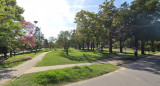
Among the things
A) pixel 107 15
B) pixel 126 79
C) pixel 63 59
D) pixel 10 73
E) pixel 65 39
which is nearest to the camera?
pixel 126 79

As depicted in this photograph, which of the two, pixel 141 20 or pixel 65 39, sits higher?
pixel 141 20

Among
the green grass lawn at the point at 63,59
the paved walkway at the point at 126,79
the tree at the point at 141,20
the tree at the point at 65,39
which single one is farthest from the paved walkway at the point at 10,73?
the tree at the point at 141,20

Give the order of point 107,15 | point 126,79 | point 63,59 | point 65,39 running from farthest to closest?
point 65,39 → point 107,15 → point 63,59 → point 126,79

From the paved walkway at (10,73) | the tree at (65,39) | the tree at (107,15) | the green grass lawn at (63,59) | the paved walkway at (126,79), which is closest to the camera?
the paved walkway at (126,79)

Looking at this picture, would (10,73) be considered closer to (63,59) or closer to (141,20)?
(63,59)

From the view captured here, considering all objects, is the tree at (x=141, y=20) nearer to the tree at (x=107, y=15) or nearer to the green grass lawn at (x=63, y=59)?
the tree at (x=107, y=15)

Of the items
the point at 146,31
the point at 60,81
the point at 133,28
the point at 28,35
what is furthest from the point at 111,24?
the point at 60,81

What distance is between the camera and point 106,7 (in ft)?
63.6

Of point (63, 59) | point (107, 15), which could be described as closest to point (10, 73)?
point (63, 59)

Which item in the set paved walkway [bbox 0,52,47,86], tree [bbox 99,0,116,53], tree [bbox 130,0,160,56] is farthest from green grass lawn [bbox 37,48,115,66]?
tree [bbox 130,0,160,56]

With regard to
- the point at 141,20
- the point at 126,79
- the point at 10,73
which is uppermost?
the point at 141,20

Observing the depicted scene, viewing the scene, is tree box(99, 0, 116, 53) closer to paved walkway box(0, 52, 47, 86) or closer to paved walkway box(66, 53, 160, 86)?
paved walkway box(66, 53, 160, 86)

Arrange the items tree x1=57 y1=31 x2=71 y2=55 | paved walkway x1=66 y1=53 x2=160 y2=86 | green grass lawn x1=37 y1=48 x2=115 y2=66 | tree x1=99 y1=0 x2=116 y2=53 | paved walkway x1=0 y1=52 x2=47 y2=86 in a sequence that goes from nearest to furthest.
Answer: paved walkway x1=66 y1=53 x2=160 y2=86, paved walkway x1=0 y1=52 x2=47 y2=86, green grass lawn x1=37 y1=48 x2=115 y2=66, tree x1=99 y1=0 x2=116 y2=53, tree x1=57 y1=31 x2=71 y2=55

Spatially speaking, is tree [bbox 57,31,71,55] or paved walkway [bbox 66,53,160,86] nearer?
paved walkway [bbox 66,53,160,86]
